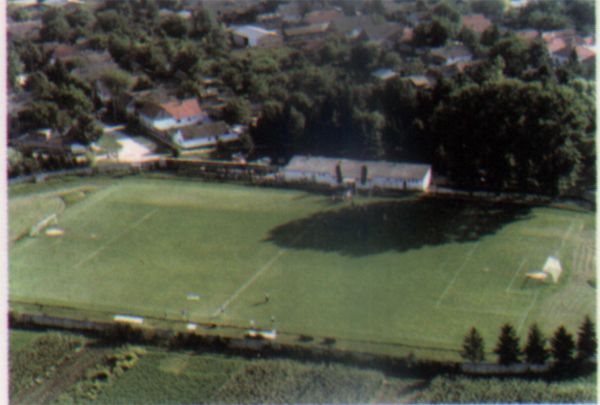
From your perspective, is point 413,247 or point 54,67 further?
point 54,67

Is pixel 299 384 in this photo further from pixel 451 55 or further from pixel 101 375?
pixel 451 55

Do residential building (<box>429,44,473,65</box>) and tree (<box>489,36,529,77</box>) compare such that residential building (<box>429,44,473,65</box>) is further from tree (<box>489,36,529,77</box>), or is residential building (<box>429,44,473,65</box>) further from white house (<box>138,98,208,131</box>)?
white house (<box>138,98,208,131</box>)

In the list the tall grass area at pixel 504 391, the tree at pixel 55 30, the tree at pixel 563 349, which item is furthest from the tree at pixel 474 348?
the tree at pixel 55 30

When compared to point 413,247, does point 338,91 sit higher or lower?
higher

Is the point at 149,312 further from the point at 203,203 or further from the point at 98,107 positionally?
the point at 98,107

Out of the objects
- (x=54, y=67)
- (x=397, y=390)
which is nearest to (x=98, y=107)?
(x=54, y=67)

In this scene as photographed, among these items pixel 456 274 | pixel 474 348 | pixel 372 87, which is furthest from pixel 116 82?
pixel 474 348

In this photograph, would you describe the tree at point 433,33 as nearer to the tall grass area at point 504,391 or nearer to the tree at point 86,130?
the tree at point 86,130
